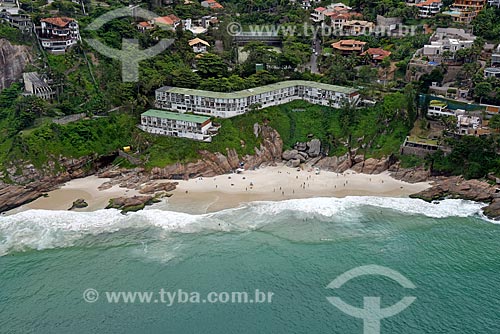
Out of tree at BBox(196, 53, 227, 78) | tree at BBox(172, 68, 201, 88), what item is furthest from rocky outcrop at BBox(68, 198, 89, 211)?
tree at BBox(196, 53, 227, 78)

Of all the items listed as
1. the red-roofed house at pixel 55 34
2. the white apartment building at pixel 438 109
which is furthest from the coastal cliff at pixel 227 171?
the red-roofed house at pixel 55 34

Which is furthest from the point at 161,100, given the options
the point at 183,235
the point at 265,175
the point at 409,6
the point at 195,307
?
the point at 409,6

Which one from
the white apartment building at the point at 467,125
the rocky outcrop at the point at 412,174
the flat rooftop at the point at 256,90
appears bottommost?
the rocky outcrop at the point at 412,174

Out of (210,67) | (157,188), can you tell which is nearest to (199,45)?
(210,67)

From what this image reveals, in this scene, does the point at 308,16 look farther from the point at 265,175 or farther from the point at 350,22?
the point at 265,175

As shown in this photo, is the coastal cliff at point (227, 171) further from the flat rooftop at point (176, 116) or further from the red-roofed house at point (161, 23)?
the red-roofed house at point (161, 23)

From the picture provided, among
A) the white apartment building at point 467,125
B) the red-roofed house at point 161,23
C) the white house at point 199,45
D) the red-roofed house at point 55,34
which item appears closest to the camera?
the white apartment building at point 467,125

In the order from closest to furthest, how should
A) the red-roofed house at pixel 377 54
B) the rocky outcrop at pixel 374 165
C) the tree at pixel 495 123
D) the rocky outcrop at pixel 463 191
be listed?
1. the rocky outcrop at pixel 463 191
2. the tree at pixel 495 123
3. the rocky outcrop at pixel 374 165
4. the red-roofed house at pixel 377 54
